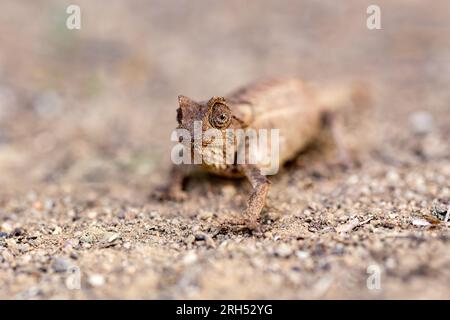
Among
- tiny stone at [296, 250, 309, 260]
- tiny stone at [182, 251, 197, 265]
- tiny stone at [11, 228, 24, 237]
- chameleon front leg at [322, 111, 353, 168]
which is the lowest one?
tiny stone at [182, 251, 197, 265]

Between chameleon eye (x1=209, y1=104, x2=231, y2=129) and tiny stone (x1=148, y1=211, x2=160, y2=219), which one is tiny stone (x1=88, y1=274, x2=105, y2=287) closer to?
tiny stone (x1=148, y1=211, x2=160, y2=219)

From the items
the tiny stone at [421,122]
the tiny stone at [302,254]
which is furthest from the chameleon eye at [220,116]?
the tiny stone at [421,122]

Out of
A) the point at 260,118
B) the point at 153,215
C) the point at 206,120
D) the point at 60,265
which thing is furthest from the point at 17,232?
the point at 260,118

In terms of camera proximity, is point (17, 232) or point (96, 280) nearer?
point (96, 280)

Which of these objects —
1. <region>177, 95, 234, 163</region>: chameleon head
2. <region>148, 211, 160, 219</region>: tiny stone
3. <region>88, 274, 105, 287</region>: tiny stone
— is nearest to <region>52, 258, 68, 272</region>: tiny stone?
<region>88, 274, 105, 287</region>: tiny stone

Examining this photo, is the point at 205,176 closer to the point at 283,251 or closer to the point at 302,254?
the point at 283,251

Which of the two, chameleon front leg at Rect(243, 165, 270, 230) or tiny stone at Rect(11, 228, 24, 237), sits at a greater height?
chameleon front leg at Rect(243, 165, 270, 230)

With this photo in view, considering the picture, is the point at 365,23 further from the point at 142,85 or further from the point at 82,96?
the point at 82,96
